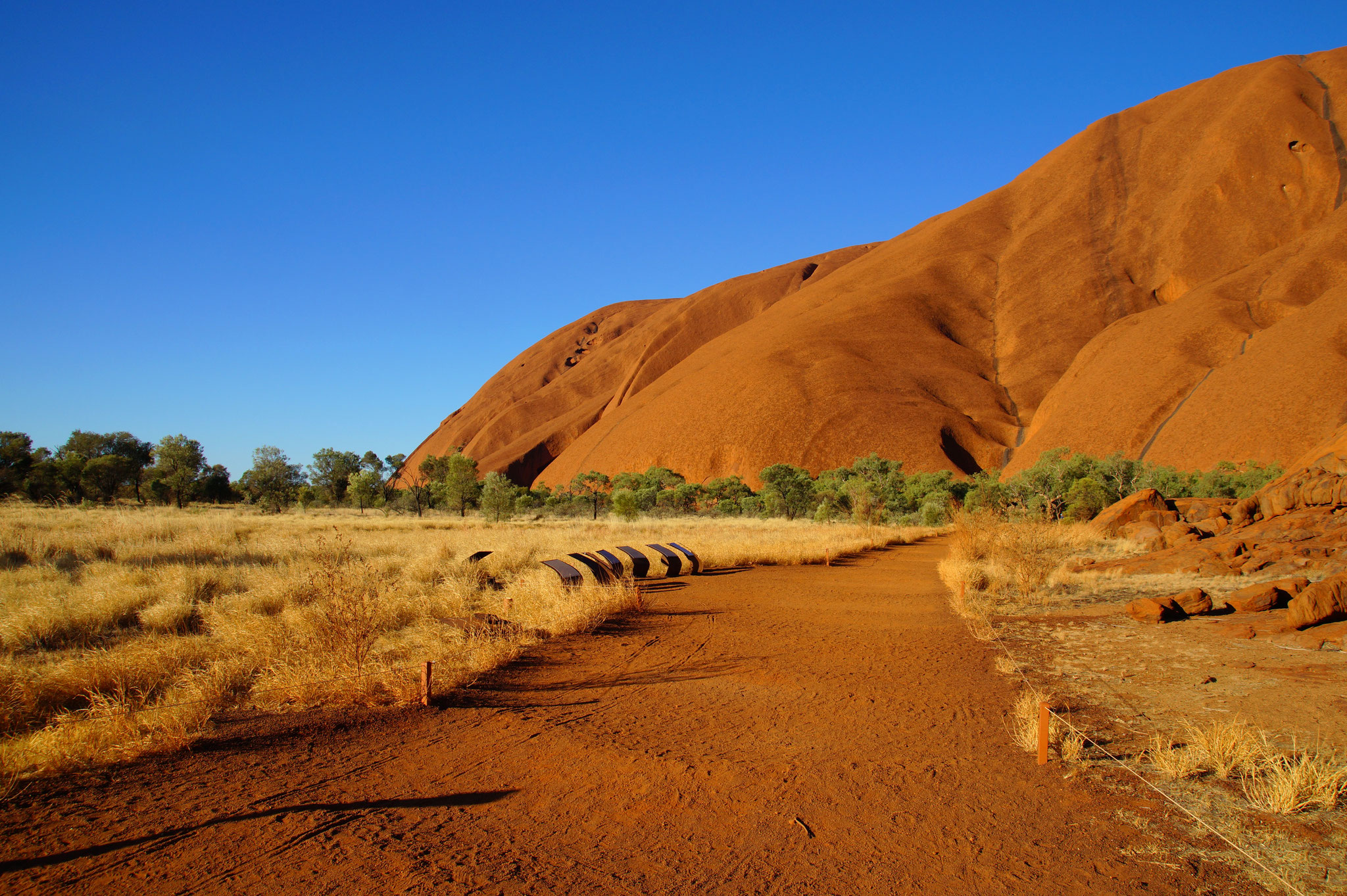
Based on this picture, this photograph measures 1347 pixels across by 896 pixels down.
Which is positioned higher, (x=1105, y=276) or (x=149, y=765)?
(x=1105, y=276)

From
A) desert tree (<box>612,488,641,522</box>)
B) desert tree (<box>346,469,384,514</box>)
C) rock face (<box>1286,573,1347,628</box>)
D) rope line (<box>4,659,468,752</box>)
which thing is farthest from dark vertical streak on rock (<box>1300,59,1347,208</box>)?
rope line (<box>4,659,468,752</box>)

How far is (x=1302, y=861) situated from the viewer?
368cm

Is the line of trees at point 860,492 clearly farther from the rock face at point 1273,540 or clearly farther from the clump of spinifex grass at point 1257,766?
the clump of spinifex grass at point 1257,766

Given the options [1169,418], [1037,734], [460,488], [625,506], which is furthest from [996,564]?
[1169,418]

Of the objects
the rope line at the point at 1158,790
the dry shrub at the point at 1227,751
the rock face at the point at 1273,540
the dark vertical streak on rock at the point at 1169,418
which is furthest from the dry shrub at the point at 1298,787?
the dark vertical streak on rock at the point at 1169,418

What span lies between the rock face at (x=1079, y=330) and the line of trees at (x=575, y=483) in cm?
608

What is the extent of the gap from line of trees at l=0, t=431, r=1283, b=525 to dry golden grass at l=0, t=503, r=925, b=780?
24.3 m

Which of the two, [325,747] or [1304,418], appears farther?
[1304,418]

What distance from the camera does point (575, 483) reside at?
210 ft

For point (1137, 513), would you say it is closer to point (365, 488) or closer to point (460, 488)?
point (460, 488)

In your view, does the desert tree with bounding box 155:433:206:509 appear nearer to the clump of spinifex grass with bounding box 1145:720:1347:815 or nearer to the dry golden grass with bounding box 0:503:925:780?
the dry golden grass with bounding box 0:503:925:780

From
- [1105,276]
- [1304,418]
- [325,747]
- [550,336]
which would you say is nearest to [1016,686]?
[325,747]

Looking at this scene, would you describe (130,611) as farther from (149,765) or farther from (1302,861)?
(1302,861)

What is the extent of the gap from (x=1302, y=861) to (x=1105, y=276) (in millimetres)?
86304
